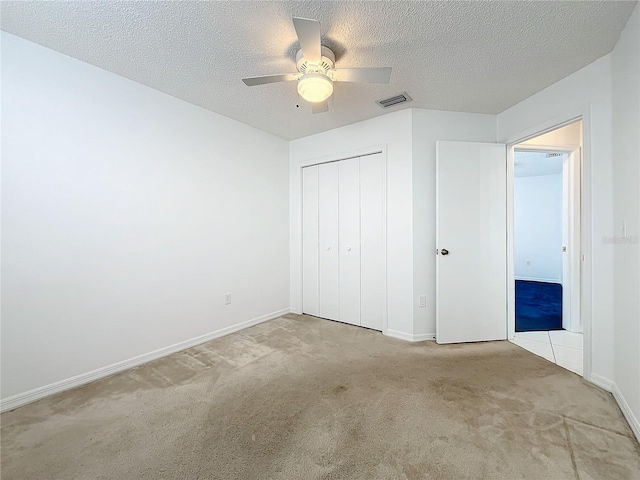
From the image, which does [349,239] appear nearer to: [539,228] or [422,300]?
[422,300]

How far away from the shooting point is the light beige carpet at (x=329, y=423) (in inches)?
49.7

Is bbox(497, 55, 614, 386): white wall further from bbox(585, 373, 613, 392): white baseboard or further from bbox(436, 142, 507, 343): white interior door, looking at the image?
bbox(436, 142, 507, 343): white interior door

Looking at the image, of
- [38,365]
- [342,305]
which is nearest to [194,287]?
[38,365]

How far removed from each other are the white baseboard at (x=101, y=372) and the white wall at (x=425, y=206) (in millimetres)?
2053

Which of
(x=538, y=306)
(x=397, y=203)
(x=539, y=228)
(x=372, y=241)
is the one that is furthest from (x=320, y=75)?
(x=539, y=228)

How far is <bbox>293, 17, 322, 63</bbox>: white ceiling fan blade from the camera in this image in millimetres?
1310

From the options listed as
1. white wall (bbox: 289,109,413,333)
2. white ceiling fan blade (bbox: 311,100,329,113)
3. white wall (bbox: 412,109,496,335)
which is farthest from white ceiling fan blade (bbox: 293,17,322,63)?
white wall (bbox: 412,109,496,335)

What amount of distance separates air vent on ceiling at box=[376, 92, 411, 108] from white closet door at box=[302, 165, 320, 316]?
1.19m

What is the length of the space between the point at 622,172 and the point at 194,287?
3445mm

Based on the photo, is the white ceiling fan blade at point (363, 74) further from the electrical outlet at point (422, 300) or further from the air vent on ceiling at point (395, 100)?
the electrical outlet at point (422, 300)

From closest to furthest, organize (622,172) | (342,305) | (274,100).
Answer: (622,172) → (274,100) → (342,305)

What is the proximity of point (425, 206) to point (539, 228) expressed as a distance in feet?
17.5

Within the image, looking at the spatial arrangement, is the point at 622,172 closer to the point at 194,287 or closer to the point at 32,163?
the point at 194,287

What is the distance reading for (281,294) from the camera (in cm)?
363
